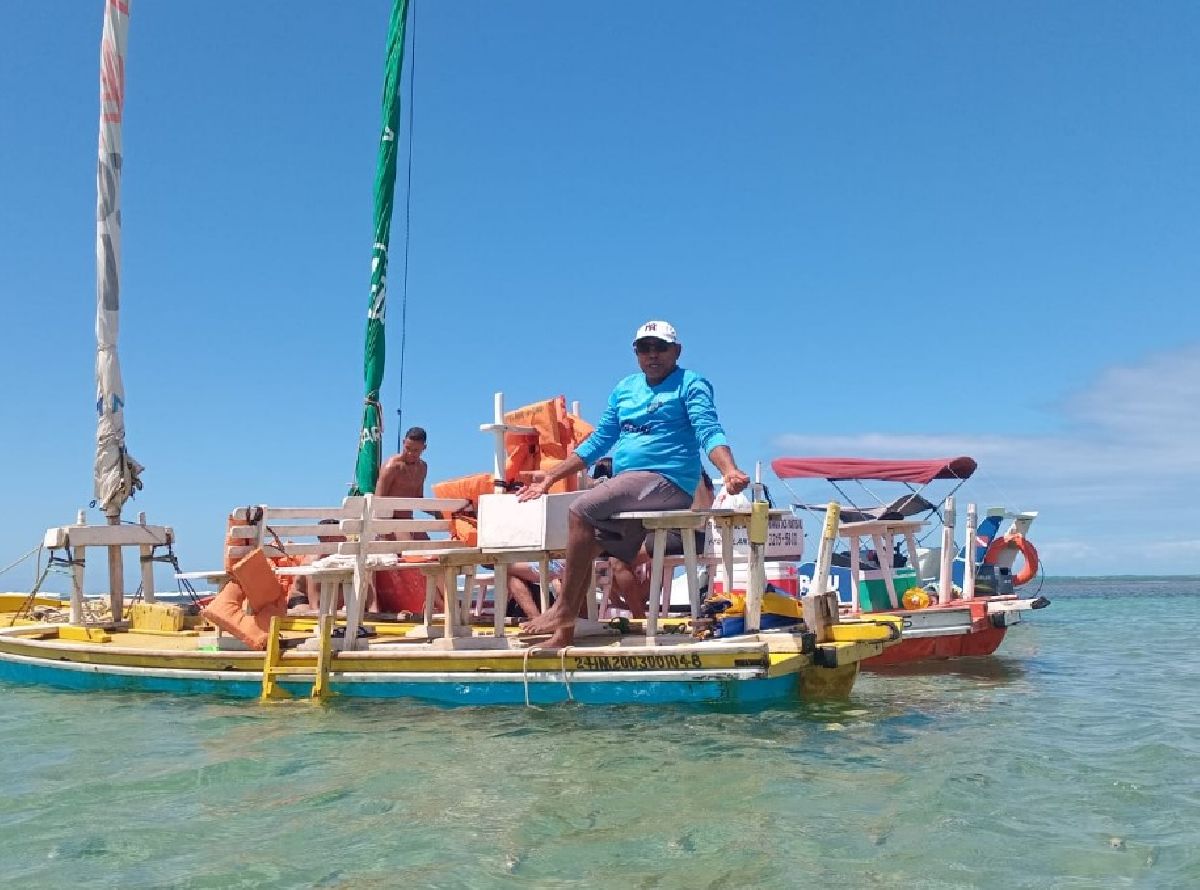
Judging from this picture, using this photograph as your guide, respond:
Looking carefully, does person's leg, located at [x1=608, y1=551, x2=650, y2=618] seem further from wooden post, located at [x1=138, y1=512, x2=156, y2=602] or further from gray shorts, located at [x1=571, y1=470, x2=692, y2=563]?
wooden post, located at [x1=138, y1=512, x2=156, y2=602]

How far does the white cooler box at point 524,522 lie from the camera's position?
7133 millimetres

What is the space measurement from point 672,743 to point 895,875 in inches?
88.0

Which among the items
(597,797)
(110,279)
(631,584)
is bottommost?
(597,797)

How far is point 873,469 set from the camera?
15.8 metres

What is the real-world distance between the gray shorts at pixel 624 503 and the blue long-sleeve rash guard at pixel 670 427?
0.11 metres

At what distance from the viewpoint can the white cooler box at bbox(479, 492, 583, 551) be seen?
23.4 feet

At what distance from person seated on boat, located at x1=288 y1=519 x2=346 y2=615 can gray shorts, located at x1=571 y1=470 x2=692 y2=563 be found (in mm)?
3800

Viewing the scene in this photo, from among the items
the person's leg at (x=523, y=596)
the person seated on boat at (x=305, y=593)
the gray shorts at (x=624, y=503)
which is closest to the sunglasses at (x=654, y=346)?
the gray shorts at (x=624, y=503)

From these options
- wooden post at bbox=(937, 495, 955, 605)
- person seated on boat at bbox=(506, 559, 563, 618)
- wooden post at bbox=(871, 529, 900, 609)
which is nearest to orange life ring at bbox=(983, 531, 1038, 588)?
wooden post at bbox=(937, 495, 955, 605)

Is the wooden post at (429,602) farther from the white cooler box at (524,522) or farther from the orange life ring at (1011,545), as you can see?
the orange life ring at (1011,545)

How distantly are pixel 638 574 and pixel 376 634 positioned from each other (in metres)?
2.53

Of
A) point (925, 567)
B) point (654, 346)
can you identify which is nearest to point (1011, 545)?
point (925, 567)

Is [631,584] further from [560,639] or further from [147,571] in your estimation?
[147,571]

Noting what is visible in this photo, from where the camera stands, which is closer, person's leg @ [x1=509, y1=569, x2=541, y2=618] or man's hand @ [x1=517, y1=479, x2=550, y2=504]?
man's hand @ [x1=517, y1=479, x2=550, y2=504]
